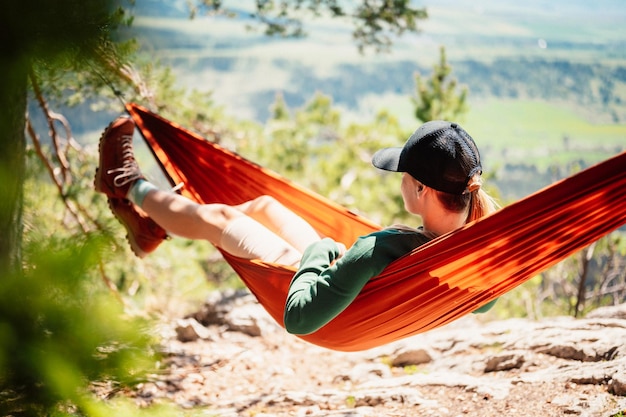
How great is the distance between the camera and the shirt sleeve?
3.86 ft

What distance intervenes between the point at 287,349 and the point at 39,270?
209cm

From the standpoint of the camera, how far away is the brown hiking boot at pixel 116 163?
180 centimetres

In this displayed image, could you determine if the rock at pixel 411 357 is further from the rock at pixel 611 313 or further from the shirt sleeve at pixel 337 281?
the shirt sleeve at pixel 337 281

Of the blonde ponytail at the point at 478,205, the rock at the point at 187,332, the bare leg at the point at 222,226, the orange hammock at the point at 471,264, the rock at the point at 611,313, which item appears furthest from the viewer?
the rock at the point at 187,332

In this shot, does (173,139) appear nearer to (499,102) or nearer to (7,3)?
(7,3)

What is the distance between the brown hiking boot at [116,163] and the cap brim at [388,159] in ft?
2.80

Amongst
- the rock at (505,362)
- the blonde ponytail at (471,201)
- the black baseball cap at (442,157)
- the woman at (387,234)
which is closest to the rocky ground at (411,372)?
the rock at (505,362)

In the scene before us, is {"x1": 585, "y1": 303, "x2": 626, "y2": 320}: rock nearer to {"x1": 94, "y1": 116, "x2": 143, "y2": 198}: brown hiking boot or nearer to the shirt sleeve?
the shirt sleeve

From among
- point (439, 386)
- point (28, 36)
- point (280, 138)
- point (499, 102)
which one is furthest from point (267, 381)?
point (499, 102)

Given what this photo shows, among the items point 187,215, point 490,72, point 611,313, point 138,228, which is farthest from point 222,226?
point 490,72

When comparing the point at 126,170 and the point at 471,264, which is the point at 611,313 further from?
the point at 126,170

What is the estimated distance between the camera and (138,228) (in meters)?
1.80

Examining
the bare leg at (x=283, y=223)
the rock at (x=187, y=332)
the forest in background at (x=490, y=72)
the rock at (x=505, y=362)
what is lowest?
the rock at (x=505, y=362)

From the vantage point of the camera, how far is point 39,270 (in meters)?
0.47
